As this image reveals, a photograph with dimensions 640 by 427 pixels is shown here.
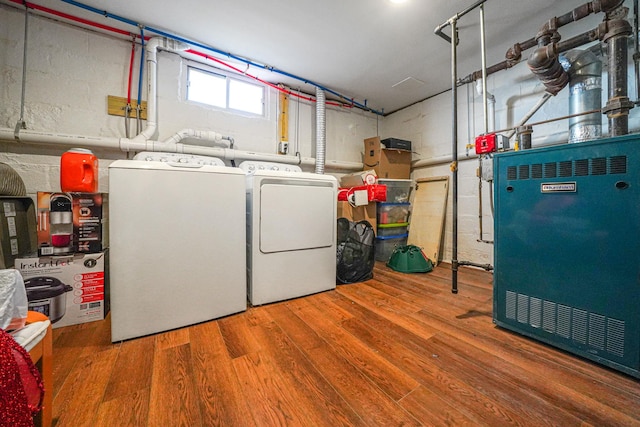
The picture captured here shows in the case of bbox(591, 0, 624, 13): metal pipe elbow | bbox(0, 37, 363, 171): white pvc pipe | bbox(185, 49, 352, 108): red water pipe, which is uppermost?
bbox(185, 49, 352, 108): red water pipe

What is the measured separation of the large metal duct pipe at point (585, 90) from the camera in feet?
5.03

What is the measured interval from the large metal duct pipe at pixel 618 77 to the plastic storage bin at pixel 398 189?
1958 mm

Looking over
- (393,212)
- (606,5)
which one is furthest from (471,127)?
(606,5)

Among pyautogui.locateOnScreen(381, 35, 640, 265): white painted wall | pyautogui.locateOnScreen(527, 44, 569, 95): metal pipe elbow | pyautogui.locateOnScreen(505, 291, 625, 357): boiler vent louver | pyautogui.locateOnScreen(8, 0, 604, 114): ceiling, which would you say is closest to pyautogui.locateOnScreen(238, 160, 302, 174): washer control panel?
pyautogui.locateOnScreen(8, 0, 604, 114): ceiling

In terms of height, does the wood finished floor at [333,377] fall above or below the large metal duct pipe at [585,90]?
below

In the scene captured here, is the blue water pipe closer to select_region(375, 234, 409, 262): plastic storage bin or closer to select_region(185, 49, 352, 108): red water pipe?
select_region(185, 49, 352, 108): red water pipe

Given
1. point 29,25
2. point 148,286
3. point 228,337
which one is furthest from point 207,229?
point 29,25

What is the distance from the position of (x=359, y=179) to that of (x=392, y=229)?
2.67 ft

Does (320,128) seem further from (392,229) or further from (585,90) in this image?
(585,90)

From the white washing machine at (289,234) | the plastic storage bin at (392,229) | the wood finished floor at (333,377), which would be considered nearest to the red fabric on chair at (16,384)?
the wood finished floor at (333,377)

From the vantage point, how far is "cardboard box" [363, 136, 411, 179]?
313cm

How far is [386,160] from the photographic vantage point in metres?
3.15

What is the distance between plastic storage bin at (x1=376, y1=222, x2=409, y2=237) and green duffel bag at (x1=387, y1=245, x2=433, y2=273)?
37 centimetres

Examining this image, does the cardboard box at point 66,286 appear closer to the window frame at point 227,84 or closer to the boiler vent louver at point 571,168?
the window frame at point 227,84
